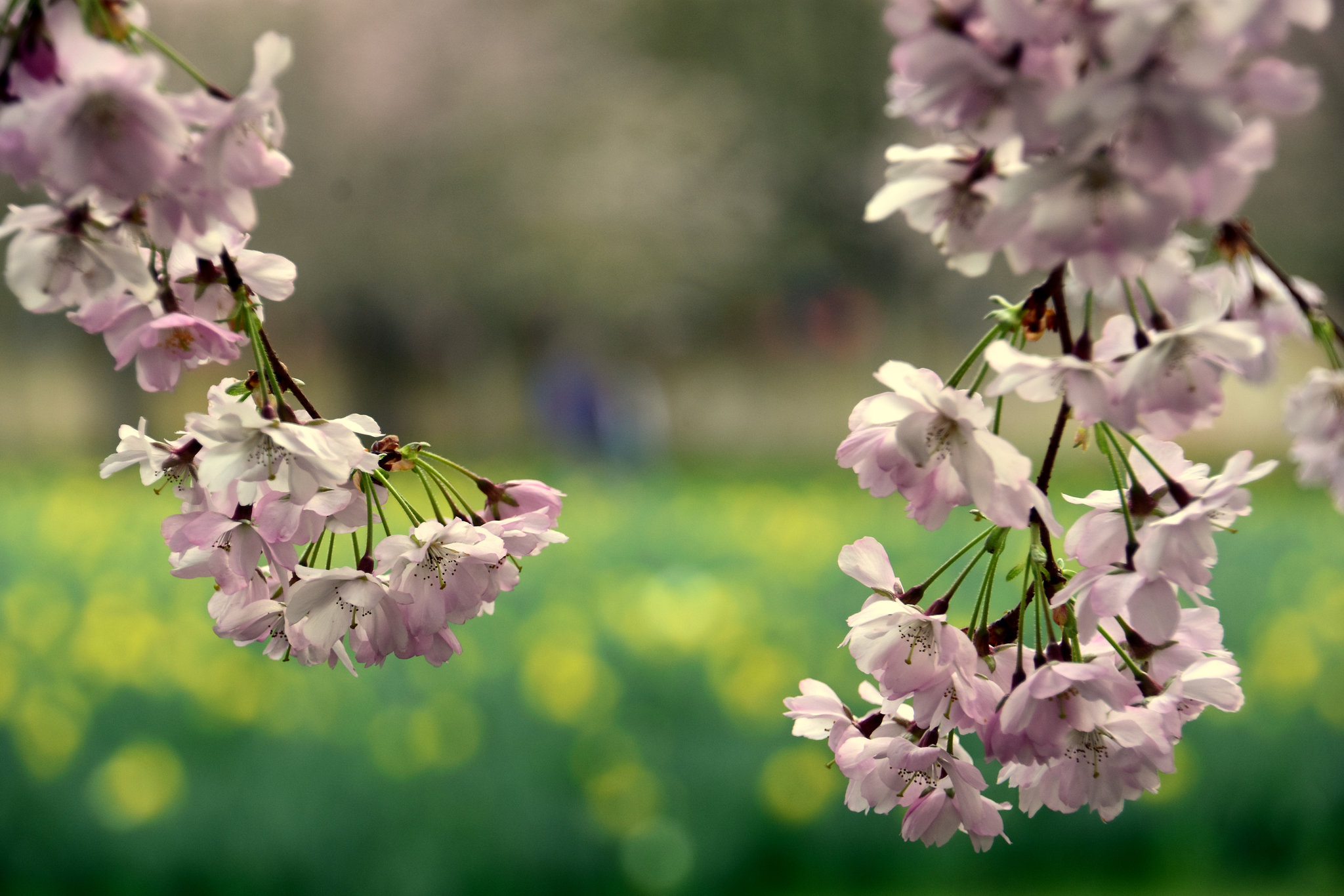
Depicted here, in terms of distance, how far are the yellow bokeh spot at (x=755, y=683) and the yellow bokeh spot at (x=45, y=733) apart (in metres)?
1.71

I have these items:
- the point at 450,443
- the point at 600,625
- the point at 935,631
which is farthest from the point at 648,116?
the point at 935,631

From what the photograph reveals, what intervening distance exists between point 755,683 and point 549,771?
0.65 m

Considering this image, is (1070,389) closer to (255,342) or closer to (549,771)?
(255,342)

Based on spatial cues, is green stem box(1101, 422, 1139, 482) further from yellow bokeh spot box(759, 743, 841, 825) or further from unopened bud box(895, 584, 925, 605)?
yellow bokeh spot box(759, 743, 841, 825)

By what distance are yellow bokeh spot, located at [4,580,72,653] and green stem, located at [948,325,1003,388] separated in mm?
3803

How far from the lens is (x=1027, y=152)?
20.1 inches

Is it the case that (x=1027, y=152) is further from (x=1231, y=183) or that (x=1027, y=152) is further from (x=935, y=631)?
(x=935, y=631)

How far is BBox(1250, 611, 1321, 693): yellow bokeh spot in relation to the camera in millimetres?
3539

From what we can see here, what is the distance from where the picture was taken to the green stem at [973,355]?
670 mm

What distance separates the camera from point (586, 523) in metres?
6.75

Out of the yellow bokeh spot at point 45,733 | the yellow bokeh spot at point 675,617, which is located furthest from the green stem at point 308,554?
the yellow bokeh spot at point 675,617

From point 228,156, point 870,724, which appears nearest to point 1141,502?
point 870,724

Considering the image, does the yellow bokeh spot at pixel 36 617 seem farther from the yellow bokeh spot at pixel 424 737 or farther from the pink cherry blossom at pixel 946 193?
the pink cherry blossom at pixel 946 193

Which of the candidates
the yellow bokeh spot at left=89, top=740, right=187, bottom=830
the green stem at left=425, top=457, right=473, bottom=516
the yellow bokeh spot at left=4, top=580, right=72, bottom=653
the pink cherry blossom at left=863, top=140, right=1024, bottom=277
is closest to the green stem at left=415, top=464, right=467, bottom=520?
the green stem at left=425, top=457, right=473, bottom=516
